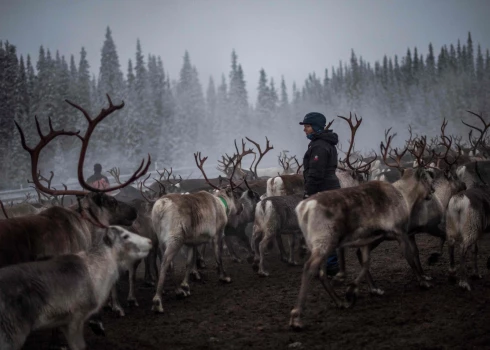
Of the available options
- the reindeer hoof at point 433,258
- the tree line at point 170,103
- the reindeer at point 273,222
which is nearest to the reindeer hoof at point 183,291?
the reindeer at point 273,222

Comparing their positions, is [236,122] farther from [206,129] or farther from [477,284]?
[477,284]

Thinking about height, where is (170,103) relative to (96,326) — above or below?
above

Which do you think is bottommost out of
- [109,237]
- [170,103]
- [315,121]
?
[109,237]

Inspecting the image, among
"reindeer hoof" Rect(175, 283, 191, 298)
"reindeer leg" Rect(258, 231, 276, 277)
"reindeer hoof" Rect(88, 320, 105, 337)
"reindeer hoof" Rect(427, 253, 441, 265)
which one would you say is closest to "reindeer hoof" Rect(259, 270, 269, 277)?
"reindeer leg" Rect(258, 231, 276, 277)

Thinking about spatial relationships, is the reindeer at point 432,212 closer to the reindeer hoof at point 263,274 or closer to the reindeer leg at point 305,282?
the reindeer leg at point 305,282

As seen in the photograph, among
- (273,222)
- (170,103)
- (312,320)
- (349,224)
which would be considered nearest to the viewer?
(312,320)

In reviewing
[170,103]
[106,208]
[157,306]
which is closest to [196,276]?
[157,306]

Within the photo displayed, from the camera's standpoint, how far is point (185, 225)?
19.8ft

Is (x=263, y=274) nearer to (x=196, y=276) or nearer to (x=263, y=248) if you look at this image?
(x=263, y=248)

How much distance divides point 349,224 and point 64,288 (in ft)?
9.38

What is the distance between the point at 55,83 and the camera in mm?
35062

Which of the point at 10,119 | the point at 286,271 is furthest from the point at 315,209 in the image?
the point at 10,119

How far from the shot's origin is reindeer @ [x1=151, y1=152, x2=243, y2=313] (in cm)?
585

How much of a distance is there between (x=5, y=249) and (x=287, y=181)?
661 cm
